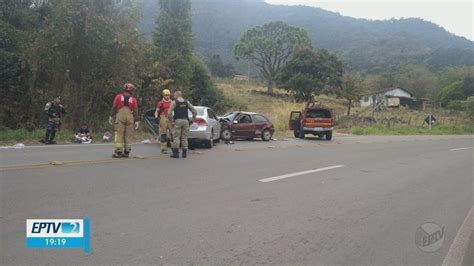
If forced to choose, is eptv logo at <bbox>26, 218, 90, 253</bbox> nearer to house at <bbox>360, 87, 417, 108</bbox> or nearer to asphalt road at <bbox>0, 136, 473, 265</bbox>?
asphalt road at <bbox>0, 136, 473, 265</bbox>

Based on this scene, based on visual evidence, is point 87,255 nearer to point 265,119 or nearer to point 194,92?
point 265,119

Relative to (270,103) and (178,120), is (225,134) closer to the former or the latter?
(178,120)

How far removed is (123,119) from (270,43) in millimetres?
70585

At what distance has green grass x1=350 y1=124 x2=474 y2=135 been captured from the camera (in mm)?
40912

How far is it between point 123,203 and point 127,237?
5.45 feet

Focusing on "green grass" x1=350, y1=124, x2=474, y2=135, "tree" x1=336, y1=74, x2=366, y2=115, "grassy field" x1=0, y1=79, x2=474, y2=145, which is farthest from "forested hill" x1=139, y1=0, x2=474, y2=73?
"green grass" x1=350, y1=124, x2=474, y2=135

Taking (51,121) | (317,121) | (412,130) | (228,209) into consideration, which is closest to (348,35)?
(412,130)

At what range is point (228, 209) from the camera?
22.4 ft

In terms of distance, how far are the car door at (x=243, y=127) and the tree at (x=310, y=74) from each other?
33013mm

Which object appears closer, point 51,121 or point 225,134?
point 51,121

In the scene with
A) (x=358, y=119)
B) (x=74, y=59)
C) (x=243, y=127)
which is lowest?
(x=243, y=127)

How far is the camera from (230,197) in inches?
303

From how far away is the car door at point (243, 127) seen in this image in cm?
2366

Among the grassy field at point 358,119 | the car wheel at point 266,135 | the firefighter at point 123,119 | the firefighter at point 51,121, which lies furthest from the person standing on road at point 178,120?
the grassy field at point 358,119
